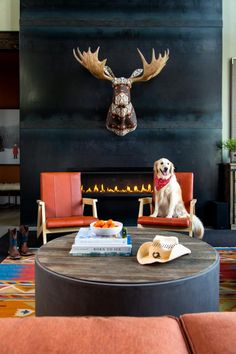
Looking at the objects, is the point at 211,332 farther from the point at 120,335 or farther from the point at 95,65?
the point at 95,65

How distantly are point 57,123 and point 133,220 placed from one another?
1.94 m

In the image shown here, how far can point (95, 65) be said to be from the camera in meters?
5.12

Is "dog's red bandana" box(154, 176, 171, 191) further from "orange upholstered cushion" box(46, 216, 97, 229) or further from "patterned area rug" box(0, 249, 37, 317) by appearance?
"patterned area rug" box(0, 249, 37, 317)

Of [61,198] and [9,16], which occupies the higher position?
[9,16]

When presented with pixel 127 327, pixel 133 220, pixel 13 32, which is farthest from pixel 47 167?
pixel 127 327

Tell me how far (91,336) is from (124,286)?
914 millimetres

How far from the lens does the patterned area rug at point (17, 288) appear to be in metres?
2.52

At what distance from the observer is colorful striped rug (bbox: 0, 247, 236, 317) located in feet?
8.38

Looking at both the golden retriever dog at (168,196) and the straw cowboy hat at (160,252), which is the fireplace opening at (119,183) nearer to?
the golden retriever dog at (168,196)

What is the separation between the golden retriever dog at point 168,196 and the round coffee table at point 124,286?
198 cm

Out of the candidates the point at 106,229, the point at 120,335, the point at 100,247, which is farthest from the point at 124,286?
the point at 120,335

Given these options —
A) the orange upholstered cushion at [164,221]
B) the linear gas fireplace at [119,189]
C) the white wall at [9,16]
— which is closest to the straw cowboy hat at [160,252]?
the orange upholstered cushion at [164,221]

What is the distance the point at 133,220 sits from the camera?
221 inches

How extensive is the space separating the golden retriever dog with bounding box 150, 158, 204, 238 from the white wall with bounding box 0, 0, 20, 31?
3.62m
